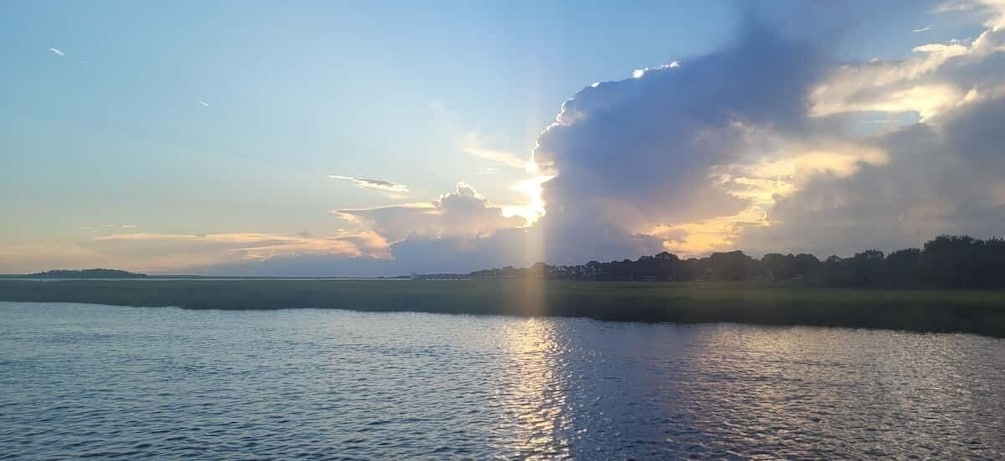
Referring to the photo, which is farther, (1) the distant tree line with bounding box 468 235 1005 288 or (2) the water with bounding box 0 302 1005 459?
(1) the distant tree line with bounding box 468 235 1005 288

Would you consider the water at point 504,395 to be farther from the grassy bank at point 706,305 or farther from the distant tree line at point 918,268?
the distant tree line at point 918,268

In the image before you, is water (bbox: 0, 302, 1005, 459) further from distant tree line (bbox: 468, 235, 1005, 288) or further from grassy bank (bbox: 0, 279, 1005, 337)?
distant tree line (bbox: 468, 235, 1005, 288)

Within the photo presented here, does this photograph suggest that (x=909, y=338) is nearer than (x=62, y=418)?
No

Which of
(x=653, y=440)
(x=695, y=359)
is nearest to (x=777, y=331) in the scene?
(x=695, y=359)

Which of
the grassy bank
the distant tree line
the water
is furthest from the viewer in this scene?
the distant tree line

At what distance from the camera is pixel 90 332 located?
62.2 metres

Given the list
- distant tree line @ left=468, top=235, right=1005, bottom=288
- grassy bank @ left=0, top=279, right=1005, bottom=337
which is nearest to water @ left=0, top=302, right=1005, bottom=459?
grassy bank @ left=0, top=279, right=1005, bottom=337

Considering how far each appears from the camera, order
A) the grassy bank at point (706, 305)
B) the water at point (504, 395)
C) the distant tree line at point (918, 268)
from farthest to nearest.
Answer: the distant tree line at point (918, 268)
the grassy bank at point (706, 305)
the water at point (504, 395)

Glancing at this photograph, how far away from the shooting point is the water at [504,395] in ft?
80.6

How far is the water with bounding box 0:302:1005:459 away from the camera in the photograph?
80.6 feet

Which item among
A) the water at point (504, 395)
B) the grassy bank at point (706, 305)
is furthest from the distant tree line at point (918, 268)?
the water at point (504, 395)

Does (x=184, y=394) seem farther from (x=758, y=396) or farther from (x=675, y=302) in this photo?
(x=675, y=302)

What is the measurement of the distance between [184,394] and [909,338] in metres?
54.0

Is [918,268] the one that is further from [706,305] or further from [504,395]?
[504,395]
